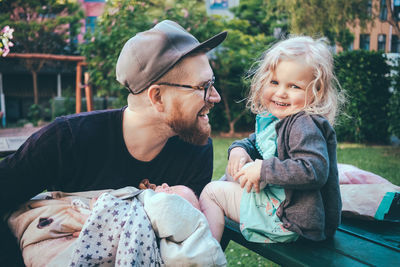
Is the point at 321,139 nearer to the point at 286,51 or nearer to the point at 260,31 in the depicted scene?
the point at 286,51

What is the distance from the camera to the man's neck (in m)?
2.21

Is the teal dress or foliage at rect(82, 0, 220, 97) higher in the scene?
foliage at rect(82, 0, 220, 97)

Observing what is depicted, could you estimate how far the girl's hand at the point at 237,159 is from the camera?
77.3 inches

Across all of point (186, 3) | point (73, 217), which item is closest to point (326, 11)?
point (186, 3)

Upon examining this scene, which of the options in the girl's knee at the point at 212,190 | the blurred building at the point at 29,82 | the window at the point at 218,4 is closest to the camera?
the girl's knee at the point at 212,190

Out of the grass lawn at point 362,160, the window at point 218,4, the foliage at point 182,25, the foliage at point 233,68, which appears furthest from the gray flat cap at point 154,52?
the window at point 218,4

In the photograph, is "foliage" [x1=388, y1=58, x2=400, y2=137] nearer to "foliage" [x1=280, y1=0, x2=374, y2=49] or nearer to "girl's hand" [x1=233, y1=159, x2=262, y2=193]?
"foliage" [x1=280, y1=0, x2=374, y2=49]

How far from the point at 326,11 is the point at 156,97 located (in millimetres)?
10266

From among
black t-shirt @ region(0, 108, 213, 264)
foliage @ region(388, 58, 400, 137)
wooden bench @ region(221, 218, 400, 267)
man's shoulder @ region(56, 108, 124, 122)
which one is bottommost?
foliage @ region(388, 58, 400, 137)

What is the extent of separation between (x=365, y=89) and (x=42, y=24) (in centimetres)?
1321

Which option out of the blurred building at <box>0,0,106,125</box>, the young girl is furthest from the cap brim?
the blurred building at <box>0,0,106,125</box>

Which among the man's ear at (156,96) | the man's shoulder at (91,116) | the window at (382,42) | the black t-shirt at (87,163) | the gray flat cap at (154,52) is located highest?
the window at (382,42)

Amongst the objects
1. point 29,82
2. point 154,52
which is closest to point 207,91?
point 154,52

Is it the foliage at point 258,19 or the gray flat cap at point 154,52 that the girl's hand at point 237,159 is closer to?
the gray flat cap at point 154,52
